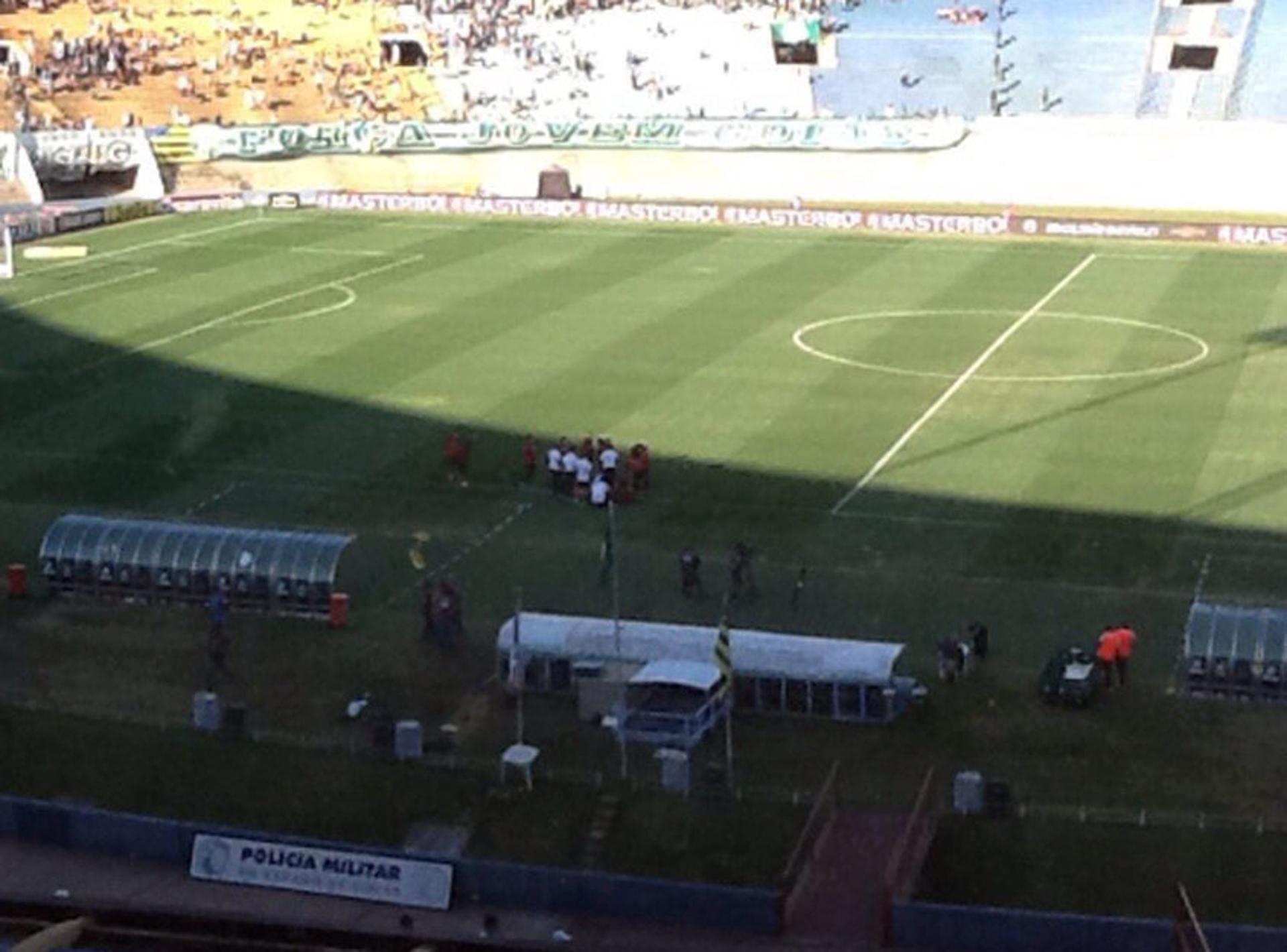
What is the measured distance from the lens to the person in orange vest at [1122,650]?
31250mm

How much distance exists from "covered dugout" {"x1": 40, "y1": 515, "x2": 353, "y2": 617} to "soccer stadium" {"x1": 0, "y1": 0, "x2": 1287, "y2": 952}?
0.28ft

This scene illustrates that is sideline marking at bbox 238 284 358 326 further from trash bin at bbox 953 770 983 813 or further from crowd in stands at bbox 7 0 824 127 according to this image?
trash bin at bbox 953 770 983 813

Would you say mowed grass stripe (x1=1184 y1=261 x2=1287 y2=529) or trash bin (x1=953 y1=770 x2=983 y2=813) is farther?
mowed grass stripe (x1=1184 y1=261 x2=1287 y2=529)

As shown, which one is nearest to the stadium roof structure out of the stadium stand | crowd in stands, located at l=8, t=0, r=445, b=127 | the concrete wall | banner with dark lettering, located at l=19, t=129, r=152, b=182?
the concrete wall

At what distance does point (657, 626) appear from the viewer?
31906 millimetres

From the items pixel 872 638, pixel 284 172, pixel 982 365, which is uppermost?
pixel 872 638

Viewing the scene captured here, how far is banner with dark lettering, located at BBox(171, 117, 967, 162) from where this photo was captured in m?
86.3

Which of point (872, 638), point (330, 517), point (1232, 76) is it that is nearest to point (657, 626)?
point (872, 638)

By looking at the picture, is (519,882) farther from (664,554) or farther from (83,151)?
(83,151)

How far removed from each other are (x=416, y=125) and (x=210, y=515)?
52318 millimetres

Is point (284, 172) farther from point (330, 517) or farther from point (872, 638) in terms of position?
point (872, 638)

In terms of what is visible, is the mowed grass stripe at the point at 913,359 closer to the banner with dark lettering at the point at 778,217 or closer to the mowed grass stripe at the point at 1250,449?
the banner with dark lettering at the point at 778,217

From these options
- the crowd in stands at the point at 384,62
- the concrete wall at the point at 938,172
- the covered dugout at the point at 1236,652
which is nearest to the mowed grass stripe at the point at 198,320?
the concrete wall at the point at 938,172

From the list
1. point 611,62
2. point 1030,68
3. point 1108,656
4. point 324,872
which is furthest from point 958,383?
point 1030,68
